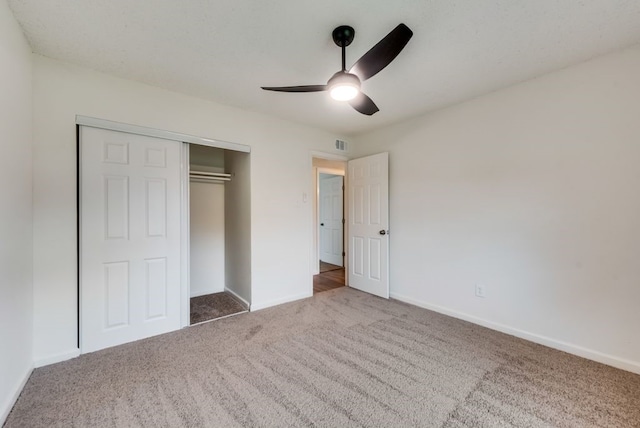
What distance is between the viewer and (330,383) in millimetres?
1809

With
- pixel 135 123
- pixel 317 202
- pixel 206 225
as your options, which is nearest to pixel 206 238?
Answer: pixel 206 225

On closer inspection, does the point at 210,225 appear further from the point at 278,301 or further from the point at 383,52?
the point at 383,52

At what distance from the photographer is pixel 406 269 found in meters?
3.45

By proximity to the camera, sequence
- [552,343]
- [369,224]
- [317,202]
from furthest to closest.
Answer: [317,202] → [369,224] → [552,343]

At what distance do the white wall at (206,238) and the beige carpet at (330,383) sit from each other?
1228 mm

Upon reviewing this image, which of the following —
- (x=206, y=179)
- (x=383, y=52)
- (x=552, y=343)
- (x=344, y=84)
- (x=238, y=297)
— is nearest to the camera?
(x=383, y=52)

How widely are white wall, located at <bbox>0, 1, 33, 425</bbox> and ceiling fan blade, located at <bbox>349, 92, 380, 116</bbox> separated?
7.14 feet

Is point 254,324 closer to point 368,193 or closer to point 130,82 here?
point 368,193

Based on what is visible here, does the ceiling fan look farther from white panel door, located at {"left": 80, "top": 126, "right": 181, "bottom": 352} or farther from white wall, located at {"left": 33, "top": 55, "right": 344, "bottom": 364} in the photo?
white panel door, located at {"left": 80, "top": 126, "right": 181, "bottom": 352}

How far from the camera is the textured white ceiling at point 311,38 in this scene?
159cm

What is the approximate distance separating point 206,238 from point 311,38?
3.00m

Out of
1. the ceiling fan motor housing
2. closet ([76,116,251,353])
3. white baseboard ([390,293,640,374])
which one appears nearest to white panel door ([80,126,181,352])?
closet ([76,116,251,353])

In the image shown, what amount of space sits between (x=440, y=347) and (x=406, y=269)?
1.24 meters

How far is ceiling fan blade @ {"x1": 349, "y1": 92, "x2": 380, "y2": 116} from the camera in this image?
204cm
